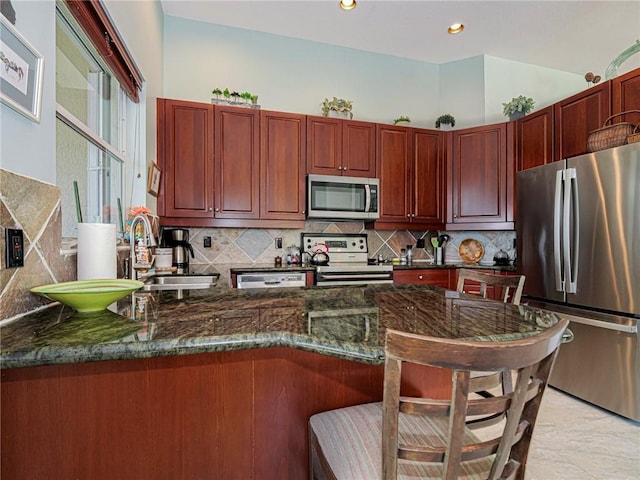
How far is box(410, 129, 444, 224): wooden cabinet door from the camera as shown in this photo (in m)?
3.46

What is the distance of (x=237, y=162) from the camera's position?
2986 mm

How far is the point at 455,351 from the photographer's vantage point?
1.82ft

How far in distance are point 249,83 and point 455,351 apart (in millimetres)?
3518

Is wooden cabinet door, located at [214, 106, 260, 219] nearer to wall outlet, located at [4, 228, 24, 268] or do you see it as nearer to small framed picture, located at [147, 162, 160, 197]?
small framed picture, located at [147, 162, 160, 197]

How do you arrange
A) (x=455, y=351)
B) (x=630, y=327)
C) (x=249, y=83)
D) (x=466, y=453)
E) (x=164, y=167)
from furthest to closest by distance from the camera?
(x=249, y=83) < (x=164, y=167) < (x=630, y=327) < (x=466, y=453) < (x=455, y=351)

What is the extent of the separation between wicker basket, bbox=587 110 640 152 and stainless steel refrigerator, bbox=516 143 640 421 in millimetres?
172

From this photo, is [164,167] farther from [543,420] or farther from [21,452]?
[543,420]

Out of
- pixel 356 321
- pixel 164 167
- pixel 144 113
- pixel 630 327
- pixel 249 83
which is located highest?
pixel 249 83

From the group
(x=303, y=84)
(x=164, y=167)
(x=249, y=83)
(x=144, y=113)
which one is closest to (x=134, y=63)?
(x=144, y=113)

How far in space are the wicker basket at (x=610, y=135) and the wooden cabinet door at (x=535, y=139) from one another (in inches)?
19.2

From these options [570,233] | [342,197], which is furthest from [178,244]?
[570,233]

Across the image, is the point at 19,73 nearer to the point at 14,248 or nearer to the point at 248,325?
the point at 14,248

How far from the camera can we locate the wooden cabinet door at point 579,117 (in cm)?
249

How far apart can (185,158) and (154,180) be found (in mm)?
402
